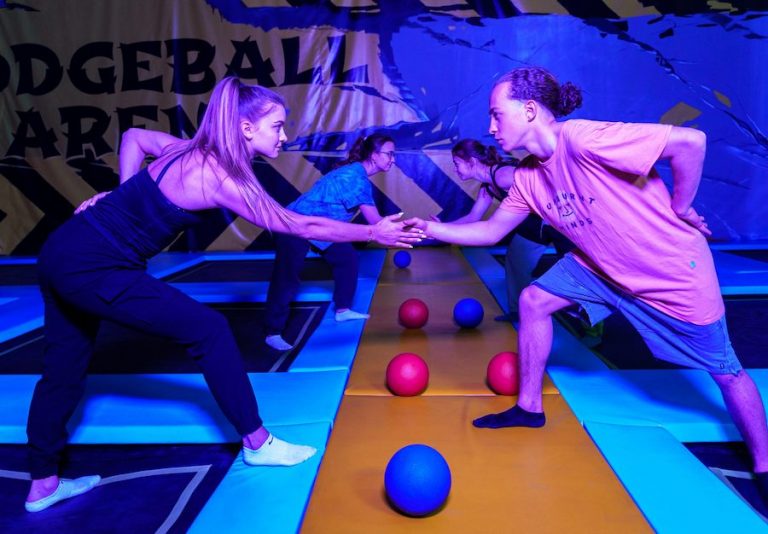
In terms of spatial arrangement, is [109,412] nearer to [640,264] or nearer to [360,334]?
[360,334]

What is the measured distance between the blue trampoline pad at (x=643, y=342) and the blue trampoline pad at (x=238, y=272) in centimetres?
279

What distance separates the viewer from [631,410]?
2484mm

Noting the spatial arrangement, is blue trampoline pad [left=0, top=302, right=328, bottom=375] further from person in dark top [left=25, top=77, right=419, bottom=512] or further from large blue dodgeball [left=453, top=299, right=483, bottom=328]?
person in dark top [left=25, top=77, right=419, bottom=512]

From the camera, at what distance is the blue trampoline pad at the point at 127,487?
195 centimetres

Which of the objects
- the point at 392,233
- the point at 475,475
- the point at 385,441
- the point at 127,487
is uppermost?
the point at 392,233

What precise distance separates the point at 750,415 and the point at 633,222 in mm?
719

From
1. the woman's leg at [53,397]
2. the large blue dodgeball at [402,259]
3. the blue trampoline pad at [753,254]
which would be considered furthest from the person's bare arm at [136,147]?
the blue trampoline pad at [753,254]

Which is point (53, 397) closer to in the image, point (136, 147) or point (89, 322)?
point (89, 322)

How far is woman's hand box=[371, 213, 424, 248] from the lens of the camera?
8.25 feet

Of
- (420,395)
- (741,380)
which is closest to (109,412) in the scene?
(420,395)

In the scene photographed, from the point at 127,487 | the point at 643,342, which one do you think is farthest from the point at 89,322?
the point at 643,342

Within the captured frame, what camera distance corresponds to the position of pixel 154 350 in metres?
3.81

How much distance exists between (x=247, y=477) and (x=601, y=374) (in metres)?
1.68

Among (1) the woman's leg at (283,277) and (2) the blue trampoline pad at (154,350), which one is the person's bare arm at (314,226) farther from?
(1) the woman's leg at (283,277)
